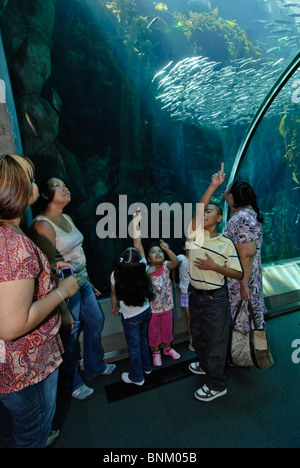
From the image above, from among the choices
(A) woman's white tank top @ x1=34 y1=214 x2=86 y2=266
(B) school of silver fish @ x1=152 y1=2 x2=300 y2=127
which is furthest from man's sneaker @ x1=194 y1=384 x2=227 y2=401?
(B) school of silver fish @ x1=152 y1=2 x2=300 y2=127

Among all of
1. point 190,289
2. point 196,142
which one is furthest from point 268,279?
point 196,142

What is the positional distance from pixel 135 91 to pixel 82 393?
11800 mm

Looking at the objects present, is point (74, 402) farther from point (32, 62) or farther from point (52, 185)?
point (32, 62)

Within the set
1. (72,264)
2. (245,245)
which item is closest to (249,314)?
(245,245)

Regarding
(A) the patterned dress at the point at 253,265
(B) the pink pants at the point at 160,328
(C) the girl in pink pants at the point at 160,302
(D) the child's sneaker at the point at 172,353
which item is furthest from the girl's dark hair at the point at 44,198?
(D) the child's sneaker at the point at 172,353

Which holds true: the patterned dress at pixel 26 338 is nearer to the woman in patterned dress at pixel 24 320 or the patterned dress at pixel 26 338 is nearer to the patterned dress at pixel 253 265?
the woman in patterned dress at pixel 24 320

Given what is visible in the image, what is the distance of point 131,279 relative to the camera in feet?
7.70

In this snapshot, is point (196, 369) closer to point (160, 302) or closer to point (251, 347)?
point (251, 347)

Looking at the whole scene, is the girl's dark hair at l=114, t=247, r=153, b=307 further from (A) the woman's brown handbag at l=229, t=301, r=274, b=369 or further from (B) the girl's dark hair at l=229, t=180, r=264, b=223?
(B) the girl's dark hair at l=229, t=180, r=264, b=223

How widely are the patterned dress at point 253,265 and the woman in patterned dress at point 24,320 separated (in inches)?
72.1

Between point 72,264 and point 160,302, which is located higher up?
point 72,264

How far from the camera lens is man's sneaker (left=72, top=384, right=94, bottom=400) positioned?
92.6 inches

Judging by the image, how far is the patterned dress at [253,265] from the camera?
2.37m

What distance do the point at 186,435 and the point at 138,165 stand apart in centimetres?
1091
